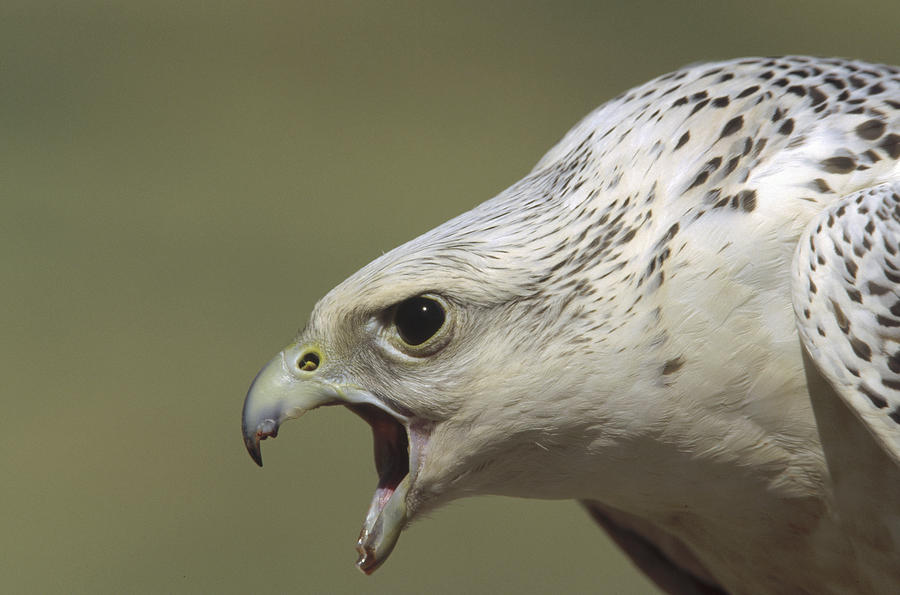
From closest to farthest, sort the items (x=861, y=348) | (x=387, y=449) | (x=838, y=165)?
1. (x=861, y=348)
2. (x=838, y=165)
3. (x=387, y=449)

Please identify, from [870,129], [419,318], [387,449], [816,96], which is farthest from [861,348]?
[387,449]

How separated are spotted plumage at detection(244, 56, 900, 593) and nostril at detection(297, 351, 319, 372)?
1 centimetres

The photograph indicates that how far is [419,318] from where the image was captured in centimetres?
169

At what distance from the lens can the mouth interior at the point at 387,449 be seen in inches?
71.0

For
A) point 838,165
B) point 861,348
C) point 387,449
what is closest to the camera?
point 861,348

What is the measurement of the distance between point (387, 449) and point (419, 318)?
27 cm

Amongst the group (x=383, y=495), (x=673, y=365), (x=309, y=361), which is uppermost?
(x=309, y=361)

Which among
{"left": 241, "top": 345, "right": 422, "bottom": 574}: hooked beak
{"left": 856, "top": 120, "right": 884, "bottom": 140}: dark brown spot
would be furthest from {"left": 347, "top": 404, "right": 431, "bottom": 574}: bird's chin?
{"left": 856, "top": 120, "right": 884, "bottom": 140}: dark brown spot

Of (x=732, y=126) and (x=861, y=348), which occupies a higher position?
(x=732, y=126)

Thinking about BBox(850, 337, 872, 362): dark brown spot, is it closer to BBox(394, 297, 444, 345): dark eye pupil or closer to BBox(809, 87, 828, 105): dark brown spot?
BBox(809, 87, 828, 105): dark brown spot

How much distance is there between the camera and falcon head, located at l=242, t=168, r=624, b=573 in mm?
1664

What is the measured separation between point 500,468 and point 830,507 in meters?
0.51

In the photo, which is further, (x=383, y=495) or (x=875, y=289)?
(x=383, y=495)

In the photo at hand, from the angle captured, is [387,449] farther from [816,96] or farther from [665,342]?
[816,96]
